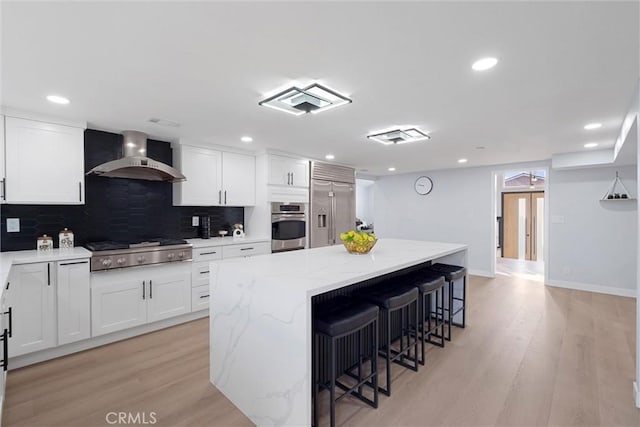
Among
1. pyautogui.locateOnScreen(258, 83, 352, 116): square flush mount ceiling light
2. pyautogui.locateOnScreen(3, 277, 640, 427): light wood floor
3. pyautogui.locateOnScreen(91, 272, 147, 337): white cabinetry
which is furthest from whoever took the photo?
pyautogui.locateOnScreen(91, 272, 147, 337): white cabinetry

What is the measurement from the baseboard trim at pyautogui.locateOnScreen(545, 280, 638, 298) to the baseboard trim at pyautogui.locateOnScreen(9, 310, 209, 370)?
5.65 metres

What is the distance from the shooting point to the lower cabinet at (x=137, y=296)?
2.91m

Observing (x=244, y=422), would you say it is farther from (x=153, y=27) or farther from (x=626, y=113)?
(x=626, y=113)

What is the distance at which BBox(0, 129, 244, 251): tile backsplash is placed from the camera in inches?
119

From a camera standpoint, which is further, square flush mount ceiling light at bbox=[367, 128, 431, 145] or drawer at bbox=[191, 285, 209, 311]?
drawer at bbox=[191, 285, 209, 311]

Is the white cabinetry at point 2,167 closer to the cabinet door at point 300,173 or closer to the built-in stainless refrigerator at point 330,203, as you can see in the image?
the cabinet door at point 300,173

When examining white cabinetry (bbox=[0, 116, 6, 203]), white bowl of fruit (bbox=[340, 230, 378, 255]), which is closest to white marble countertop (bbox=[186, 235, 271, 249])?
white cabinetry (bbox=[0, 116, 6, 203])

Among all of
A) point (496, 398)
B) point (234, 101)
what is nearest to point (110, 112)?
point (234, 101)

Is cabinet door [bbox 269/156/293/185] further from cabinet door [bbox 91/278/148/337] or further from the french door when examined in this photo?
the french door

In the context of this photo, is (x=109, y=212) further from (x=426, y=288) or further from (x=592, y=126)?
(x=592, y=126)

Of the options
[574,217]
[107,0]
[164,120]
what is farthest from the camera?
[574,217]

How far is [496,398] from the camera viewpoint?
210 cm

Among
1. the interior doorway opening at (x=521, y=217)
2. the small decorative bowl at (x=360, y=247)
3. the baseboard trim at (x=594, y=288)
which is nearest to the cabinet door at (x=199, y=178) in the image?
the small decorative bowl at (x=360, y=247)

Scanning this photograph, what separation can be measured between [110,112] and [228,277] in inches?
76.3
